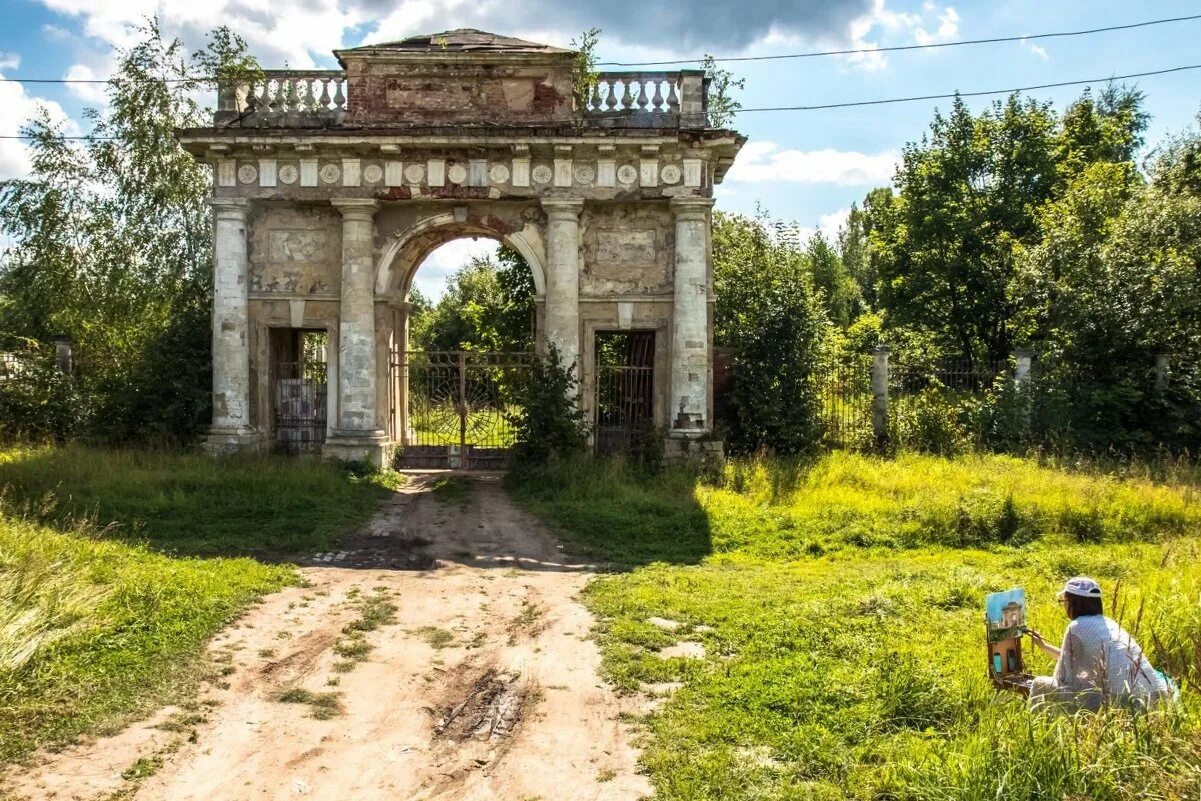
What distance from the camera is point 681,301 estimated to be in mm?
14844

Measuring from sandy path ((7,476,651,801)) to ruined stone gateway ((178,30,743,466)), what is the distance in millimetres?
6896

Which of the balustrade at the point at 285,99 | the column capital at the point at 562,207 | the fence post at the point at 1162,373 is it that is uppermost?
the balustrade at the point at 285,99

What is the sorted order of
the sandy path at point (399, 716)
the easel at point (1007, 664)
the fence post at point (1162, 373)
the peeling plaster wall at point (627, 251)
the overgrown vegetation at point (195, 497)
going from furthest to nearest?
1. the fence post at point (1162, 373)
2. the peeling plaster wall at point (627, 251)
3. the overgrown vegetation at point (195, 497)
4. the easel at point (1007, 664)
5. the sandy path at point (399, 716)

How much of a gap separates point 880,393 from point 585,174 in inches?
269

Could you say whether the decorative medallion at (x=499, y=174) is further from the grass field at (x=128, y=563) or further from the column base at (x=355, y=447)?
the grass field at (x=128, y=563)

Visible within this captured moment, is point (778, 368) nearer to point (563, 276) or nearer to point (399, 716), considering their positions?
point (563, 276)

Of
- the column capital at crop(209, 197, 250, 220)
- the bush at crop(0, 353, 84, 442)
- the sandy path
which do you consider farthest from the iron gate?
the sandy path

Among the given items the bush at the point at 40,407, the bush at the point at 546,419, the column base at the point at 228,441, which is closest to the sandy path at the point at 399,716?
the bush at the point at 546,419

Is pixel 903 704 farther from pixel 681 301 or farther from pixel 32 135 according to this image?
pixel 32 135

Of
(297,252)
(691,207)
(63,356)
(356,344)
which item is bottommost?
(63,356)

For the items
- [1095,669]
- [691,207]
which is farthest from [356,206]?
[1095,669]

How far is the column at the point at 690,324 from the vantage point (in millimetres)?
14797

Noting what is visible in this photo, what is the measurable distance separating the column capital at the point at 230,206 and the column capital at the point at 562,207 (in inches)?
199

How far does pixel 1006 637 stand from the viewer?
4.91m
